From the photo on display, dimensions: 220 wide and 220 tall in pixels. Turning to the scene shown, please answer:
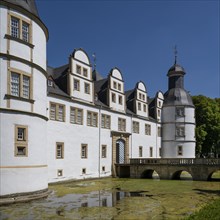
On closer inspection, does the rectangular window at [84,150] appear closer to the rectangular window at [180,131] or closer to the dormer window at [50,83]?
the dormer window at [50,83]

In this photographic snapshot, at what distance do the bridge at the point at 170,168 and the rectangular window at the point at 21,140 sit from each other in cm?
1664

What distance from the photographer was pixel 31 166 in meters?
17.0

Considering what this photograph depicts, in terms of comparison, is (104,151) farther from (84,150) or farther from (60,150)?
(60,150)

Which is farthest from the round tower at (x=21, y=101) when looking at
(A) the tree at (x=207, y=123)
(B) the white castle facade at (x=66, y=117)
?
(A) the tree at (x=207, y=123)

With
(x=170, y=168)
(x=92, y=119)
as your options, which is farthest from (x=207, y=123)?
(x=92, y=119)

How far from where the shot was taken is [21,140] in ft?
54.4

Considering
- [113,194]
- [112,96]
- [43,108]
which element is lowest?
[113,194]

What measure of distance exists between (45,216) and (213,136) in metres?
38.4

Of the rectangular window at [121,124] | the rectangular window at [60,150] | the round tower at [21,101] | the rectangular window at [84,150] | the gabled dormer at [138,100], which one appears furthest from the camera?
the gabled dormer at [138,100]

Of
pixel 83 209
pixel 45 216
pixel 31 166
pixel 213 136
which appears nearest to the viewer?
pixel 45 216

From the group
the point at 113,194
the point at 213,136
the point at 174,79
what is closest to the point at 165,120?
the point at 174,79

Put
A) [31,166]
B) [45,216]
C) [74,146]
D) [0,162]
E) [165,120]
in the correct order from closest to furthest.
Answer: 1. [45,216]
2. [0,162]
3. [31,166]
4. [74,146]
5. [165,120]

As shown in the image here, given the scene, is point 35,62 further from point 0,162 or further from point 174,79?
point 174,79

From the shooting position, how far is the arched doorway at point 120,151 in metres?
32.7
